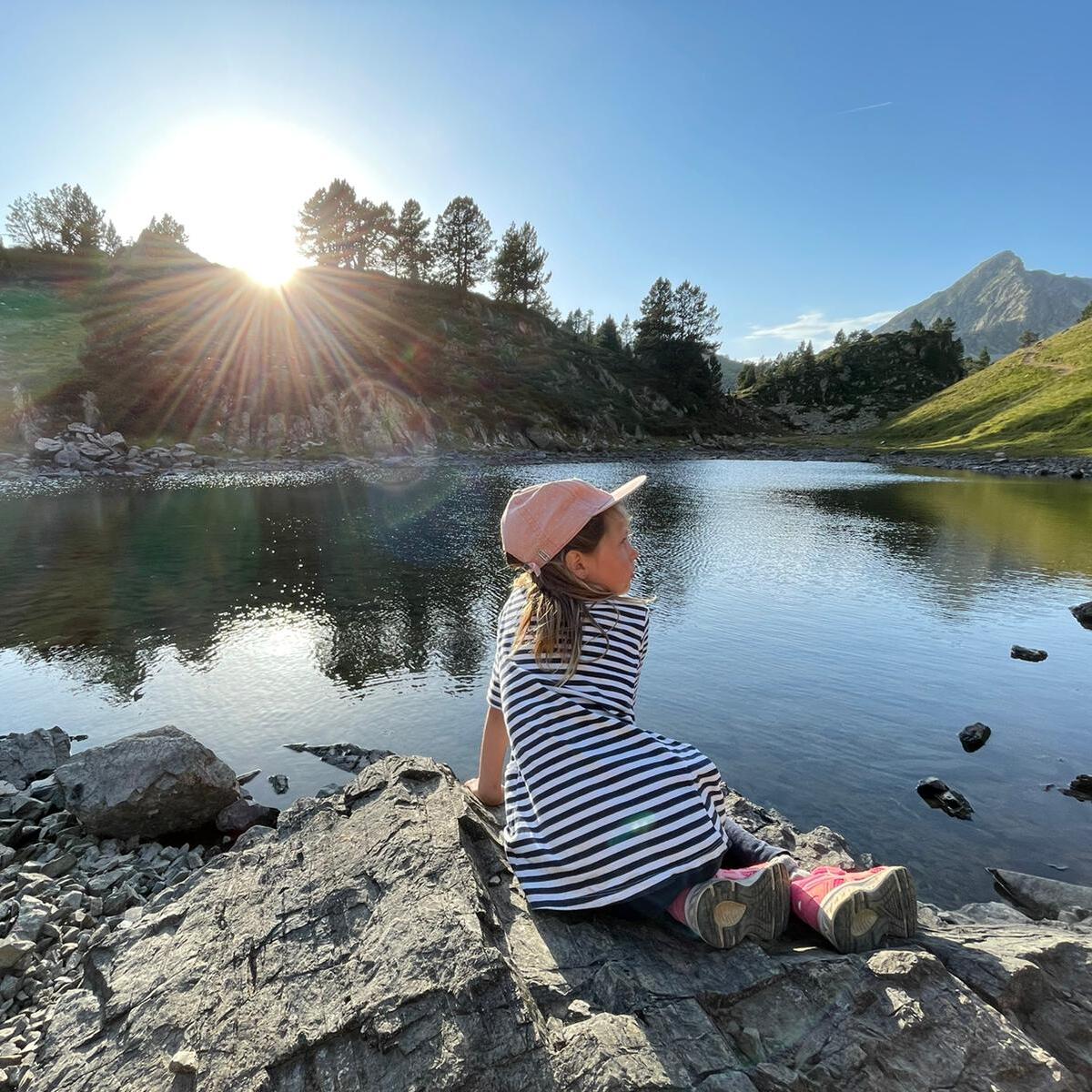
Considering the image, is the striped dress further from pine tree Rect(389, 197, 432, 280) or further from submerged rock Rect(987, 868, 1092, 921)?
pine tree Rect(389, 197, 432, 280)

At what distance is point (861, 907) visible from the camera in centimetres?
354

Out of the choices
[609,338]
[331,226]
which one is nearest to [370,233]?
[331,226]

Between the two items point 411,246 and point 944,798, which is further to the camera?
point 411,246

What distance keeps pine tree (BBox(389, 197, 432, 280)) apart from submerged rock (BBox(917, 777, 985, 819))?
148 metres

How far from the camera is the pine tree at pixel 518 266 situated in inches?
5591

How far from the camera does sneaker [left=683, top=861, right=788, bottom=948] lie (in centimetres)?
352

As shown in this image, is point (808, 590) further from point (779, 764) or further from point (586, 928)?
point (586, 928)

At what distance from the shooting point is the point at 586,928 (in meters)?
3.80

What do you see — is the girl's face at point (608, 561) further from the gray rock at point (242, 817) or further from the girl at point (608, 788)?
the gray rock at point (242, 817)

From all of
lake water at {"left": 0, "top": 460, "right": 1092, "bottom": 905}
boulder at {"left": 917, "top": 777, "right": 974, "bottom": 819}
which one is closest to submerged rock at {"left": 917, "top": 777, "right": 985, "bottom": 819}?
boulder at {"left": 917, "top": 777, "right": 974, "bottom": 819}

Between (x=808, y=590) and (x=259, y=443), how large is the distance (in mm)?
67759

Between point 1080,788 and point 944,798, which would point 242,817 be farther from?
point 1080,788

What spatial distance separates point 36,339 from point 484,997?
321 ft

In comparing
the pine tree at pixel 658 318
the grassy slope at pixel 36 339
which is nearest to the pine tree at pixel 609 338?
the pine tree at pixel 658 318
